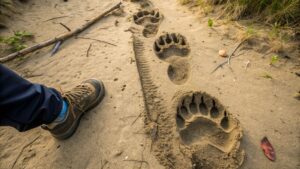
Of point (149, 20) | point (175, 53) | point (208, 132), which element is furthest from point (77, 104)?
point (149, 20)

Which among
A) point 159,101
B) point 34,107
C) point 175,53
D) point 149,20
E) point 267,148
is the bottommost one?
point 267,148

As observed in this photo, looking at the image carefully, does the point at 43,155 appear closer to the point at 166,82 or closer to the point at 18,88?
the point at 18,88

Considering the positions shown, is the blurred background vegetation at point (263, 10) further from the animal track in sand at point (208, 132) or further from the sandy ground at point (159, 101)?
the animal track in sand at point (208, 132)

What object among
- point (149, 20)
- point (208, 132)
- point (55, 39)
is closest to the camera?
point (208, 132)

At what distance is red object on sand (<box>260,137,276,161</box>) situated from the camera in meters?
1.38

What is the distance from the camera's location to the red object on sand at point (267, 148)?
4.54ft

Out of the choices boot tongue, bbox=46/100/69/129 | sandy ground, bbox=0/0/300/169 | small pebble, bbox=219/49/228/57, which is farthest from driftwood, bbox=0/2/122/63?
small pebble, bbox=219/49/228/57

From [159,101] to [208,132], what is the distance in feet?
1.52

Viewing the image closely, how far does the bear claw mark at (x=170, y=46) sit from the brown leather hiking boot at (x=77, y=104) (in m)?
0.75

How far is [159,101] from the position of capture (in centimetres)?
174

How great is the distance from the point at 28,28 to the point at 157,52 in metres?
1.76

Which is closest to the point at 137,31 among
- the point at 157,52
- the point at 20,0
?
the point at 157,52

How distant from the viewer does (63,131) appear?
1.45 m

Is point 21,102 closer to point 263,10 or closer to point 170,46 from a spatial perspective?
point 170,46
